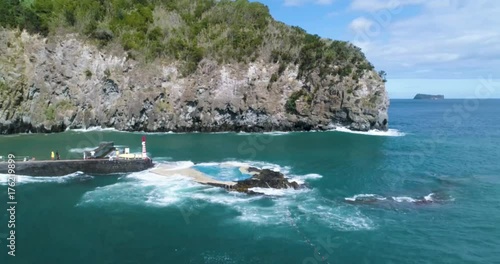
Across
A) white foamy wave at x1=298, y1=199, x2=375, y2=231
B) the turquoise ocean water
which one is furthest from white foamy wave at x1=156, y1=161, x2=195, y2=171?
white foamy wave at x1=298, y1=199, x2=375, y2=231

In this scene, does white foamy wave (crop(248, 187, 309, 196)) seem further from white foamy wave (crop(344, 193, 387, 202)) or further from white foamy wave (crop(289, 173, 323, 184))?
white foamy wave (crop(344, 193, 387, 202))

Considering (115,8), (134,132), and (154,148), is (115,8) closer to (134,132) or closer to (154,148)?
(134,132)

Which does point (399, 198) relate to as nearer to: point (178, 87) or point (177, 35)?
point (178, 87)

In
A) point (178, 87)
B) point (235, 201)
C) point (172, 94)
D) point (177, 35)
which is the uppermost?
point (177, 35)

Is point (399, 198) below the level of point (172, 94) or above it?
below

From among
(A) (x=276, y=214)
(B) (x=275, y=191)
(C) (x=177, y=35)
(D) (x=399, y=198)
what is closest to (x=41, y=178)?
(B) (x=275, y=191)

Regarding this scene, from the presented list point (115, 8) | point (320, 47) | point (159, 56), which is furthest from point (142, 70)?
point (320, 47)
